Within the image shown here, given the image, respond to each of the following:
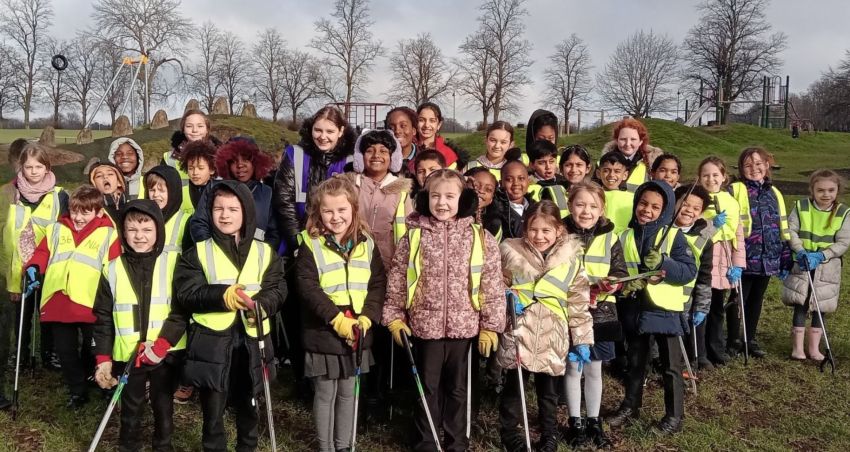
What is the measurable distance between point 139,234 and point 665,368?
3.85 m

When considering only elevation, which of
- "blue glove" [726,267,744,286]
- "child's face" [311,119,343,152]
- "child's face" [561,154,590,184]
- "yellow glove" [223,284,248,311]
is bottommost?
"blue glove" [726,267,744,286]

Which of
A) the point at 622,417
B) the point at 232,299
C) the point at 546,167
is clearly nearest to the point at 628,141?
the point at 546,167

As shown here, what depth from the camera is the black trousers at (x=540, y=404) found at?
4.43 meters

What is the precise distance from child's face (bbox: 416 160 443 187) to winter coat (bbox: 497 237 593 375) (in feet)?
3.22

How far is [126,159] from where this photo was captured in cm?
581

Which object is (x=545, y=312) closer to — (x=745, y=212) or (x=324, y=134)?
(x=324, y=134)

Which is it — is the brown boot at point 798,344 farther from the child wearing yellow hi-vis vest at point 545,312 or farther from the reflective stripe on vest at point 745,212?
the child wearing yellow hi-vis vest at point 545,312

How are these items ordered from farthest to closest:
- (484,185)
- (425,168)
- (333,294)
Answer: (425,168)
(484,185)
(333,294)

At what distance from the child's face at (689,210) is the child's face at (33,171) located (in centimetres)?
543

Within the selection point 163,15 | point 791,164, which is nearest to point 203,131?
point 791,164

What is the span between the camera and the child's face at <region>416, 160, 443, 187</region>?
196 inches

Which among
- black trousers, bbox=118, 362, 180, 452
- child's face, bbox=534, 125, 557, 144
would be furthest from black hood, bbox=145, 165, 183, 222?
child's face, bbox=534, 125, 557, 144

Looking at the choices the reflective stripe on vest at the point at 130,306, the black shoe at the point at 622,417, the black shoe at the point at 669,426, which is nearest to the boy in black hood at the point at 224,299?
the reflective stripe on vest at the point at 130,306

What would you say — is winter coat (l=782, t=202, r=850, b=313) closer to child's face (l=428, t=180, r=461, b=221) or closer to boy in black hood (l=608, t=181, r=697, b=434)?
boy in black hood (l=608, t=181, r=697, b=434)
